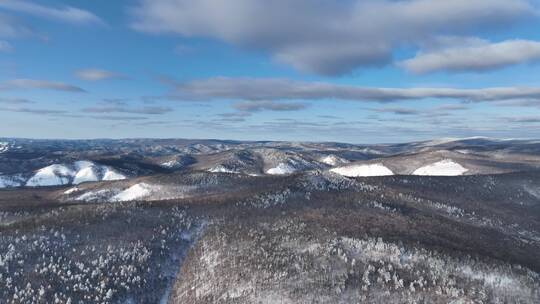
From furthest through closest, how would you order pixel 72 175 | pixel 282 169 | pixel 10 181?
pixel 282 169 < pixel 72 175 < pixel 10 181

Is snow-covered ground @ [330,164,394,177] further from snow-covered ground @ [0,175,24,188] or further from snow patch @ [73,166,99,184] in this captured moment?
snow-covered ground @ [0,175,24,188]

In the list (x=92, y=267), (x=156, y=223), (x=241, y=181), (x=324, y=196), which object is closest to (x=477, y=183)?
(x=324, y=196)

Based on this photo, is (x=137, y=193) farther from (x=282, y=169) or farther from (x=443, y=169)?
(x=282, y=169)

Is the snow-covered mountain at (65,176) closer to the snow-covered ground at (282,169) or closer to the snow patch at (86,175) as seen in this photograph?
the snow patch at (86,175)

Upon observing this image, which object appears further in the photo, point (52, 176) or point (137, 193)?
point (52, 176)

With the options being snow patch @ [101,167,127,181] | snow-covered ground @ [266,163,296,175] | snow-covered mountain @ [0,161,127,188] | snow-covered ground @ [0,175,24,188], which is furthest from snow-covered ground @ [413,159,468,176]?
snow-covered ground @ [0,175,24,188]

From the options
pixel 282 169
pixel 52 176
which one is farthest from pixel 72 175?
pixel 282 169

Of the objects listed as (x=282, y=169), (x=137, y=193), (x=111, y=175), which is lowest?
(x=111, y=175)
